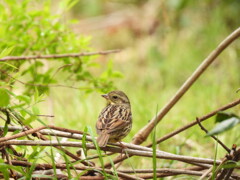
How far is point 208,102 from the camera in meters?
6.48

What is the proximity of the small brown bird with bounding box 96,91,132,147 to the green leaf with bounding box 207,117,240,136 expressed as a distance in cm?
97

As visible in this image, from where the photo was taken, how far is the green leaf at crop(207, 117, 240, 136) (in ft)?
7.96

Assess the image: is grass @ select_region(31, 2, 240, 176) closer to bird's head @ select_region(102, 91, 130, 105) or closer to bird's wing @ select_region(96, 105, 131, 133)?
bird's head @ select_region(102, 91, 130, 105)

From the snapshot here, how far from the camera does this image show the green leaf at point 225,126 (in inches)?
95.5

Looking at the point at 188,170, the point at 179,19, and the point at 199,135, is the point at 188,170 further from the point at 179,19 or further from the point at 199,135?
the point at 179,19

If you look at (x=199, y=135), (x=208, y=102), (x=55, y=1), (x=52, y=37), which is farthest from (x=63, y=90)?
(x=55, y=1)

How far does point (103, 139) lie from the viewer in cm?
335

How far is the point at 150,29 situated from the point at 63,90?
3.99 metres

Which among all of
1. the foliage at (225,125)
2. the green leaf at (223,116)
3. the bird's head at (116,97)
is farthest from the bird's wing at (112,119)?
the foliage at (225,125)

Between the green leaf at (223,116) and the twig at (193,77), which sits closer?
the green leaf at (223,116)

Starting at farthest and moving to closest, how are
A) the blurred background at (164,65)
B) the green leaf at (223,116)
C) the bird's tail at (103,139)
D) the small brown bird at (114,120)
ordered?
1. the blurred background at (164,65)
2. the small brown bird at (114,120)
3. the bird's tail at (103,139)
4. the green leaf at (223,116)

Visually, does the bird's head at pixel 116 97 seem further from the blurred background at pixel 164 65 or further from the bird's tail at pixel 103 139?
the bird's tail at pixel 103 139

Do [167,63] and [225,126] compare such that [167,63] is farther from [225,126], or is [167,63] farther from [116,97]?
[225,126]

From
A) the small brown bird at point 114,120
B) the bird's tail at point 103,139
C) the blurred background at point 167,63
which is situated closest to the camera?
the bird's tail at point 103,139
